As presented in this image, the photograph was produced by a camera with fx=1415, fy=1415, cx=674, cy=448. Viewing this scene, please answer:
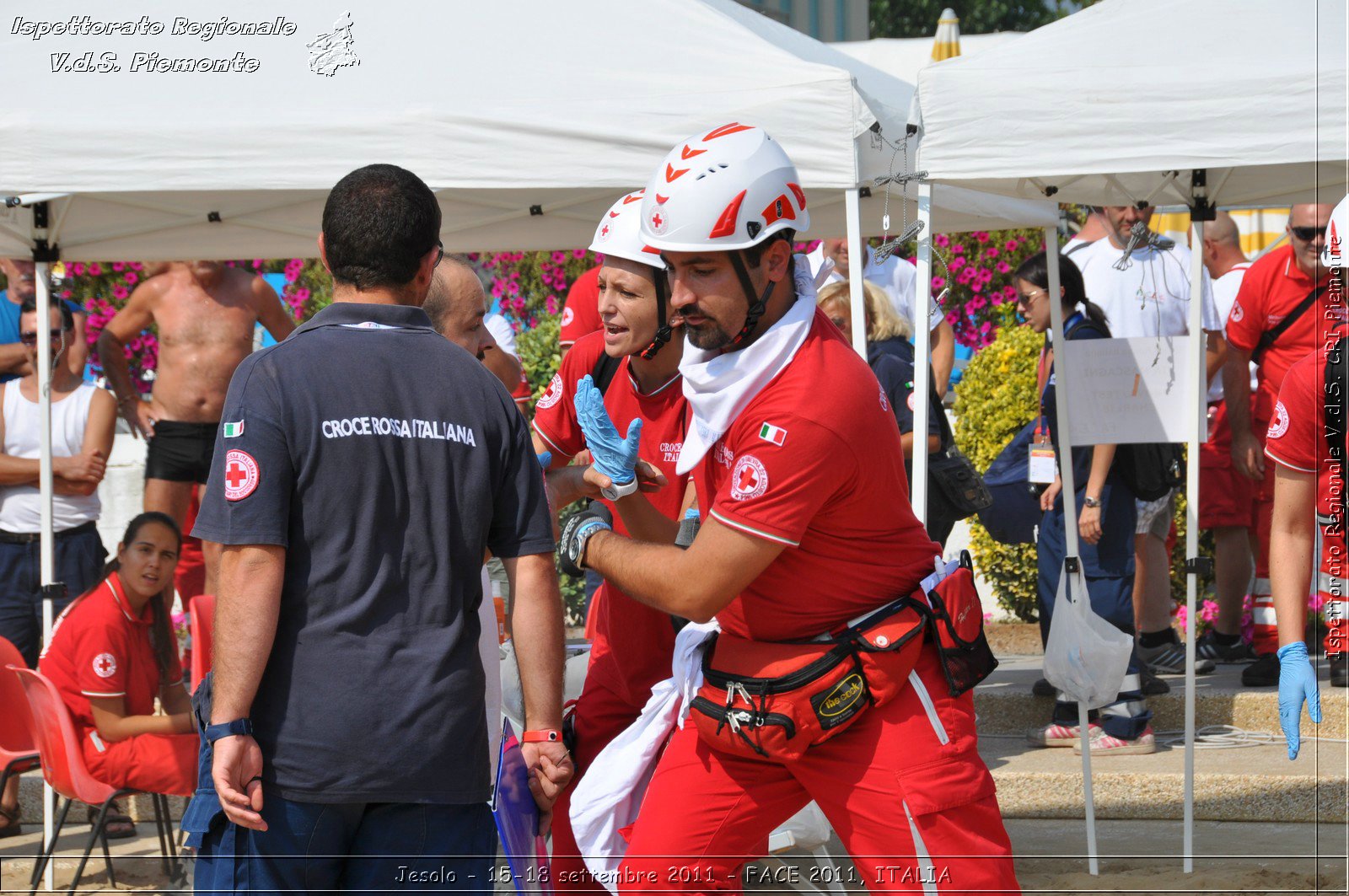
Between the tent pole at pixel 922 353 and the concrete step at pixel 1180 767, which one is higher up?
the tent pole at pixel 922 353

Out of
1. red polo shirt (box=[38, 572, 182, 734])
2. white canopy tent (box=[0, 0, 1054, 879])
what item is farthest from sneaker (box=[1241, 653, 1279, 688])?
red polo shirt (box=[38, 572, 182, 734])

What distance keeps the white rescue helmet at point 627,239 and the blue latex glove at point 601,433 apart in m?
0.58

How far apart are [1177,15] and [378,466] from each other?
305cm

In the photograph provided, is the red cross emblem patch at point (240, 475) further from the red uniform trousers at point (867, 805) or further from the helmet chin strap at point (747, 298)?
the red uniform trousers at point (867, 805)

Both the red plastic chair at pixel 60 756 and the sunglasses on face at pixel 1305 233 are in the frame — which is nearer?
the red plastic chair at pixel 60 756

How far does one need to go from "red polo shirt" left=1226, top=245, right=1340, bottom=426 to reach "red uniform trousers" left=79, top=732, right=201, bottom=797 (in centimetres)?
504

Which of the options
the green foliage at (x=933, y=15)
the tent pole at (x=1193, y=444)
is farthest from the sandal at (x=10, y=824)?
the green foliage at (x=933, y=15)

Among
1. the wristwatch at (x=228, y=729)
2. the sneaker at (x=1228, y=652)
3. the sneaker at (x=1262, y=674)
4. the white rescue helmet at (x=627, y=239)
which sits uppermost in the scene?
the white rescue helmet at (x=627, y=239)

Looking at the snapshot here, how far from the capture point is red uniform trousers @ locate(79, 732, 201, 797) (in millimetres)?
4773

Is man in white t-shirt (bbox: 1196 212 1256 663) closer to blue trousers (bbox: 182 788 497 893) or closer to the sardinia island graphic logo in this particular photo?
the sardinia island graphic logo

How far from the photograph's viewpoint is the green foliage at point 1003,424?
8258 mm

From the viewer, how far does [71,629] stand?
4.96 metres

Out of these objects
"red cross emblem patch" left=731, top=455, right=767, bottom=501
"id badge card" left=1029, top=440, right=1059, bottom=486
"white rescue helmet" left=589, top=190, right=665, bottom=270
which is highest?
"white rescue helmet" left=589, top=190, right=665, bottom=270

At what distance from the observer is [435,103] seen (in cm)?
443
